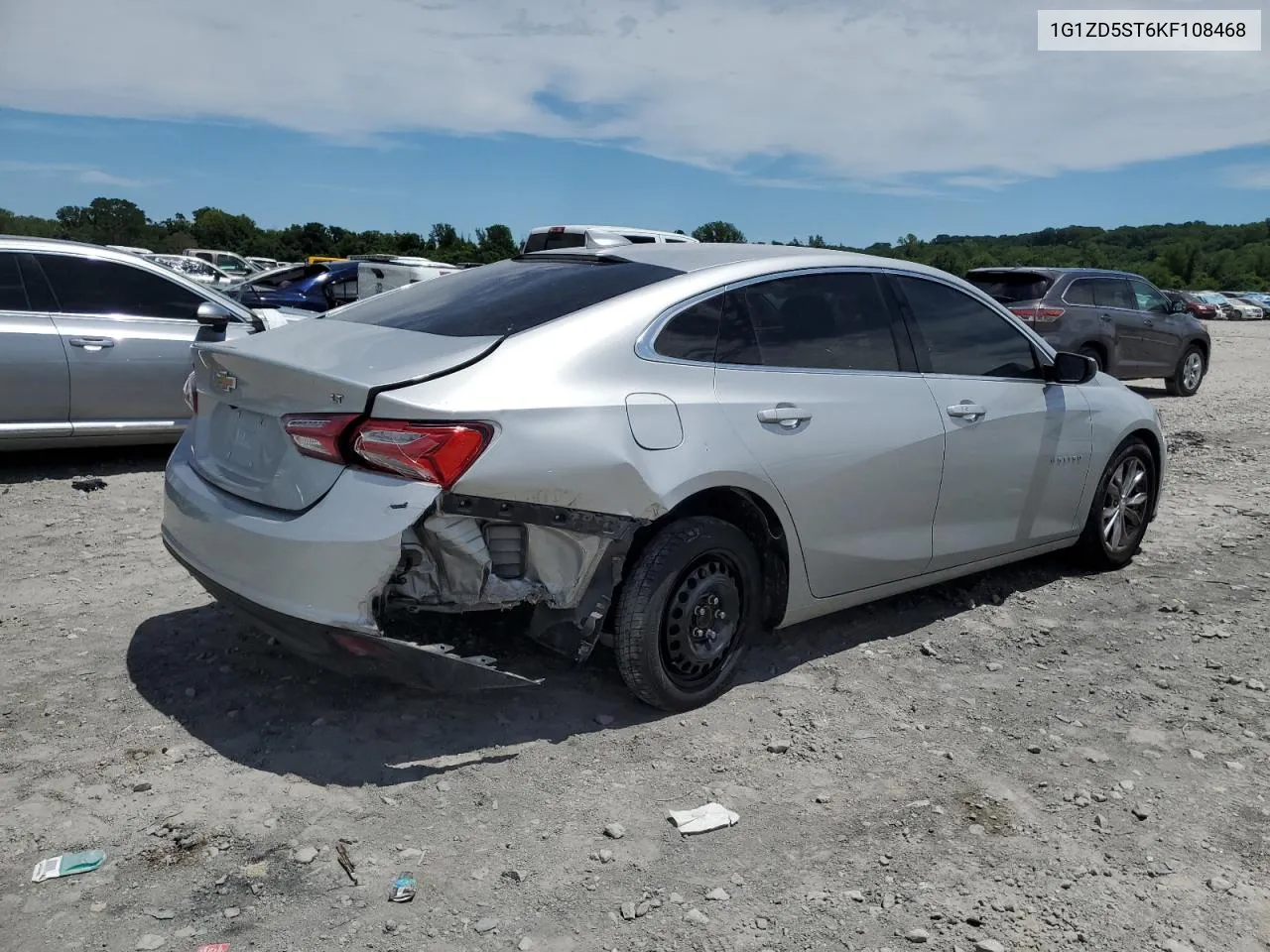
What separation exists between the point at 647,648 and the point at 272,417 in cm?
147

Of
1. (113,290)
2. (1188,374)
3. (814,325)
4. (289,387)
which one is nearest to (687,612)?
(814,325)

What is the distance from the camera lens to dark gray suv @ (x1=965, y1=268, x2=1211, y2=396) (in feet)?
43.7

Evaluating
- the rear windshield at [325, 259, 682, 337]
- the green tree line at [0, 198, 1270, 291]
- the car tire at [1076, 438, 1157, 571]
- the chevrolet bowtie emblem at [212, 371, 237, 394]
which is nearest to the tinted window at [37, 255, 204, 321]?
the rear windshield at [325, 259, 682, 337]

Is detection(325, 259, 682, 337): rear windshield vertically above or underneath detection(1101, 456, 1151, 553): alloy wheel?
above

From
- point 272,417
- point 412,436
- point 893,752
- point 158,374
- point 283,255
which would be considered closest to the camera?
point 412,436

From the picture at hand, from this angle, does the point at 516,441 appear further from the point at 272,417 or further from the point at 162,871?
the point at 162,871

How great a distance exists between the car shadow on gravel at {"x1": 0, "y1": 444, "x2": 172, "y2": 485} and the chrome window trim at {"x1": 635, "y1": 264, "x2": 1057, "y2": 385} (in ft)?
16.9

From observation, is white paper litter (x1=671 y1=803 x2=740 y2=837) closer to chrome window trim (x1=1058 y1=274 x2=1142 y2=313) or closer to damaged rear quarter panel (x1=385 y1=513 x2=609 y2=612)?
damaged rear quarter panel (x1=385 y1=513 x2=609 y2=612)

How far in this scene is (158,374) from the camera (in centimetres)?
746

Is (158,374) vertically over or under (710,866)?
over

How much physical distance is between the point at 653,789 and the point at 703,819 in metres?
0.24

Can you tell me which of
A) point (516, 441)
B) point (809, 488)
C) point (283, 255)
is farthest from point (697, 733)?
point (283, 255)

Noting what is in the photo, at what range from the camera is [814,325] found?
427 cm

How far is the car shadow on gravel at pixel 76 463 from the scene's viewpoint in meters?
7.35
